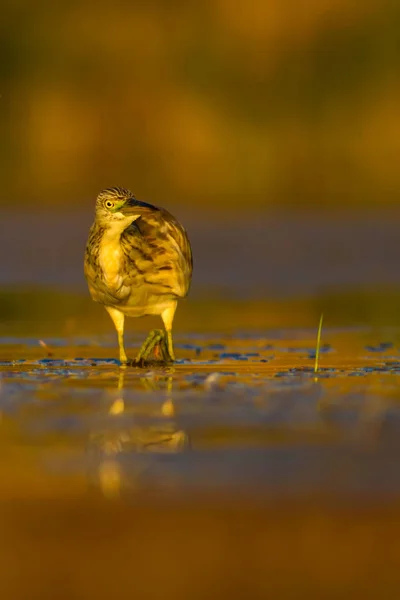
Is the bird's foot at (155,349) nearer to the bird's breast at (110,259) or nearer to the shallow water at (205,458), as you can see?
the shallow water at (205,458)

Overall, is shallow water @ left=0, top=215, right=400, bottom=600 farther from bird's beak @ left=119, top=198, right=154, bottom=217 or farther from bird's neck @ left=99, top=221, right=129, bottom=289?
bird's beak @ left=119, top=198, right=154, bottom=217

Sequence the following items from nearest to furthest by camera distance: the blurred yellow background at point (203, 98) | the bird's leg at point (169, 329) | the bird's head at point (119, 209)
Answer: the bird's head at point (119, 209) < the bird's leg at point (169, 329) < the blurred yellow background at point (203, 98)

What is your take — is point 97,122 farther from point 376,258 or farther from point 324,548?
point 324,548

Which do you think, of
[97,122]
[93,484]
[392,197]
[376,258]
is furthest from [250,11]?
[93,484]

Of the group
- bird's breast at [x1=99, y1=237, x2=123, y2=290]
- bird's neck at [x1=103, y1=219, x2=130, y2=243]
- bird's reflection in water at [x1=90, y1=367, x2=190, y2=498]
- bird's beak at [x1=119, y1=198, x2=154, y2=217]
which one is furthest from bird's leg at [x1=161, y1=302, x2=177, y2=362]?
bird's reflection in water at [x1=90, y1=367, x2=190, y2=498]

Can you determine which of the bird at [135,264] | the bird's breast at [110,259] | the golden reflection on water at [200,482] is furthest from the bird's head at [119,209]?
the golden reflection on water at [200,482]

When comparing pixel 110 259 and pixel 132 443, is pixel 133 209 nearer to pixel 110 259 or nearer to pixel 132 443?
pixel 110 259
